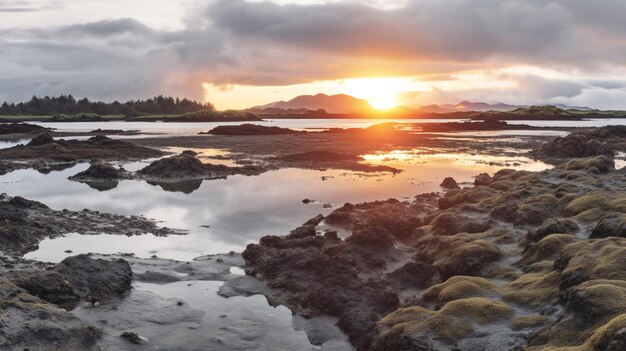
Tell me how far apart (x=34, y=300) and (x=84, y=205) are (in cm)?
2145

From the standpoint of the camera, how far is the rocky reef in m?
13.7

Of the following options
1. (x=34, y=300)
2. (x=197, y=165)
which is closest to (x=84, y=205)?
(x=197, y=165)

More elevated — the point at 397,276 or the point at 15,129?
the point at 15,129

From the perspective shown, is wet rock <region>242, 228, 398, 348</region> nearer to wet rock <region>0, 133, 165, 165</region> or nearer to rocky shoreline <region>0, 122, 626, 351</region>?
rocky shoreline <region>0, 122, 626, 351</region>

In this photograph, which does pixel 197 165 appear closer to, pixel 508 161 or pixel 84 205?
pixel 84 205

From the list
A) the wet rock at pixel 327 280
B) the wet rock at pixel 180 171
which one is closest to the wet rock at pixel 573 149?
the wet rock at pixel 180 171

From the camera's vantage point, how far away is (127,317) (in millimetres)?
17141

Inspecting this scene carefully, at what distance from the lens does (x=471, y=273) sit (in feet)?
67.0

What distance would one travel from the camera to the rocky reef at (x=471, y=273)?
13688mm

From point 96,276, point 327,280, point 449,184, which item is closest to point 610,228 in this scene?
point 327,280

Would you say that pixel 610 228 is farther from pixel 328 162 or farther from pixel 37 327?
pixel 328 162

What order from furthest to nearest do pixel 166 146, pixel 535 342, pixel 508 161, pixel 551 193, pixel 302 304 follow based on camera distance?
1. pixel 166 146
2. pixel 508 161
3. pixel 551 193
4. pixel 302 304
5. pixel 535 342

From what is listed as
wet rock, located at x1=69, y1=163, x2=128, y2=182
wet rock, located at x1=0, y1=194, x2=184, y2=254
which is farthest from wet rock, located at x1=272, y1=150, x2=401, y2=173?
wet rock, located at x1=0, y1=194, x2=184, y2=254

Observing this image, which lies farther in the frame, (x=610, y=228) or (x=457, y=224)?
(x=457, y=224)
